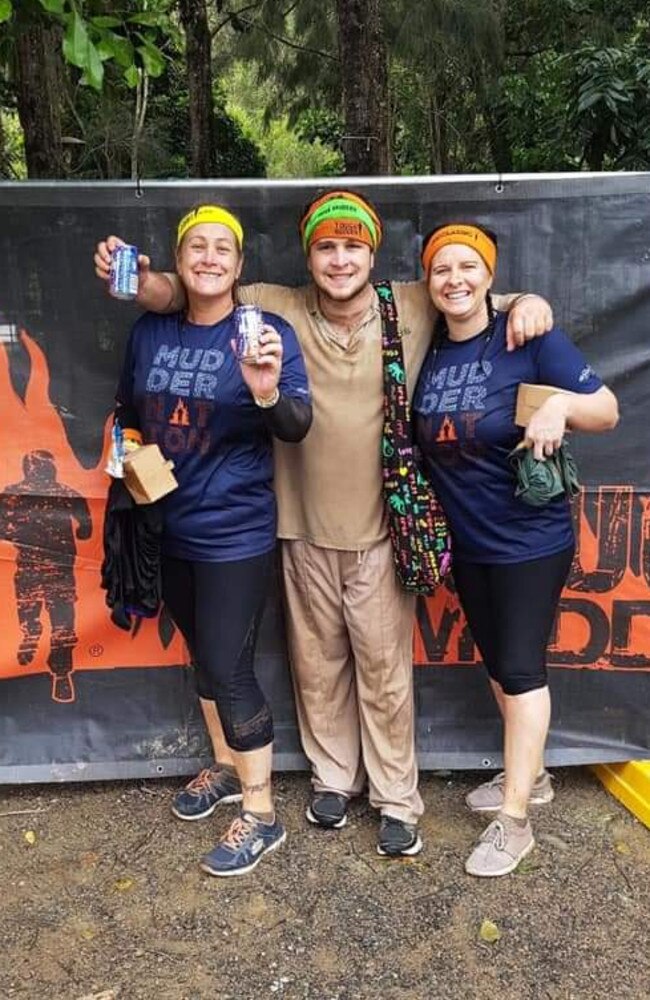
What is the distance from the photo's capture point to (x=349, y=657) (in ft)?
10.3

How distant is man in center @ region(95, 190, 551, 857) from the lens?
2719 millimetres

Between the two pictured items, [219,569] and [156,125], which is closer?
[219,569]

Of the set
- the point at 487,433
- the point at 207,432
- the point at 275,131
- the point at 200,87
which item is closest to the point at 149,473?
the point at 207,432

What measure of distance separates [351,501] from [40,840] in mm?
1535

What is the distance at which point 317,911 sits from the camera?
2717 mm

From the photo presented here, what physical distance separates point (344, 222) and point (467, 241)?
35 cm

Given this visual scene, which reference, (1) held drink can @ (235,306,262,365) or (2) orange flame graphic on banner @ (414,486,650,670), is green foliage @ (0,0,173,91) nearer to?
(1) held drink can @ (235,306,262,365)

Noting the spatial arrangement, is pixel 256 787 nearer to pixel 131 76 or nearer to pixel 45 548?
pixel 45 548

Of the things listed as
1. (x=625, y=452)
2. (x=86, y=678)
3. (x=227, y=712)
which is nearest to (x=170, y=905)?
(x=227, y=712)

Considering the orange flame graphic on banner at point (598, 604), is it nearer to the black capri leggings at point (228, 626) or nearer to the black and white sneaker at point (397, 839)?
the black and white sneaker at point (397, 839)

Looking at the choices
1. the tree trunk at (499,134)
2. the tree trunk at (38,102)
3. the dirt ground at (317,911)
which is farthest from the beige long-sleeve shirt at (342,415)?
the tree trunk at (499,134)

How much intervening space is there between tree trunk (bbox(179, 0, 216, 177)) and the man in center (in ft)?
28.2

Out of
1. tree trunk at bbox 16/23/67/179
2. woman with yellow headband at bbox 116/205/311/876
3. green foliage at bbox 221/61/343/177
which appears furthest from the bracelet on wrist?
green foliage at bbox 221/61/343/177

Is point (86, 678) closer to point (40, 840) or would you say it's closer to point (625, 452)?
point (40, 840)
